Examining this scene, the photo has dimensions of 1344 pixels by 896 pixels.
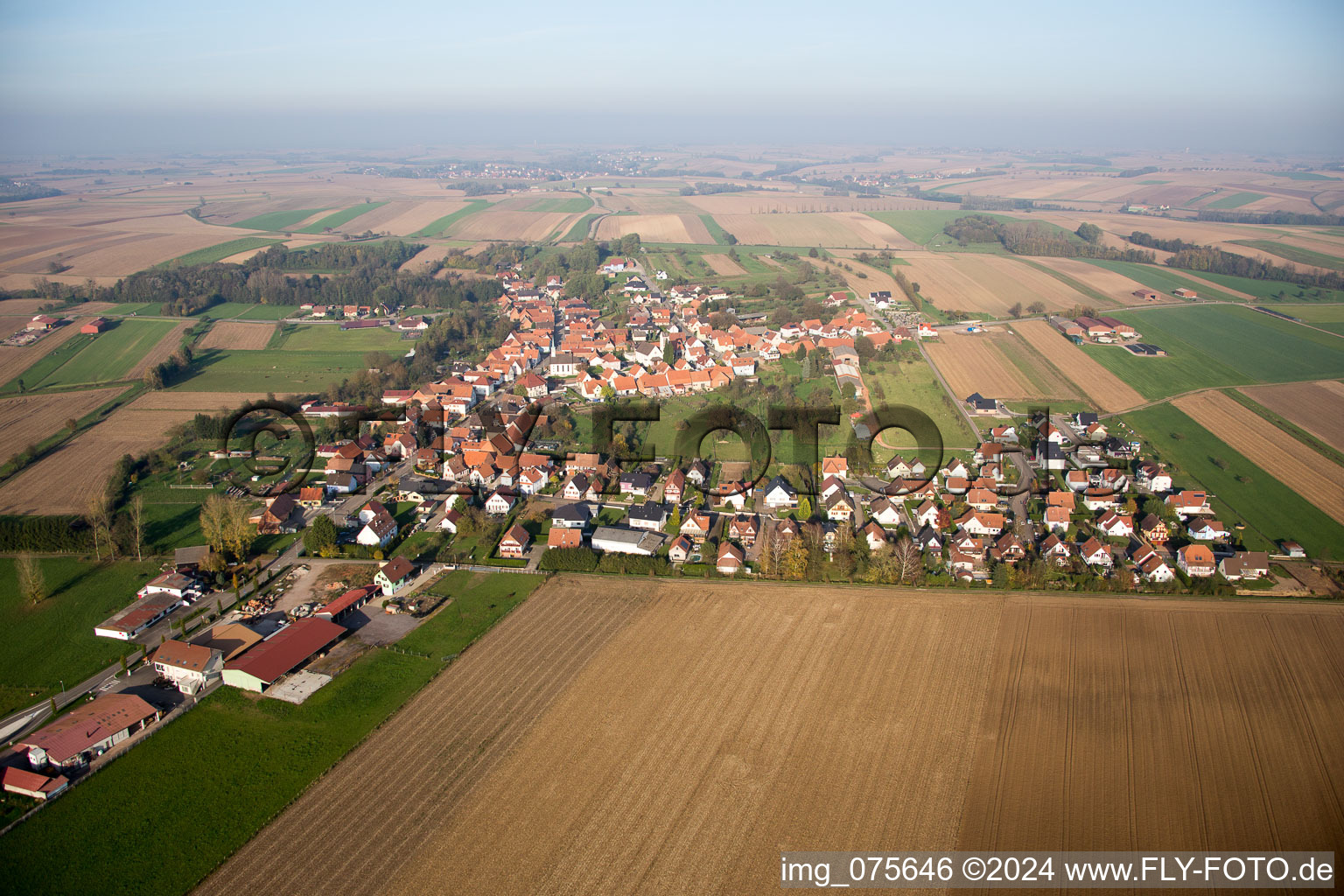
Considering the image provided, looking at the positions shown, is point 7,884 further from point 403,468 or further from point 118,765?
point 403,468

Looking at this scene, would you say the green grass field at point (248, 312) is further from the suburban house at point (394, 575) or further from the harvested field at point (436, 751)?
the harvested field at point (436, 751)

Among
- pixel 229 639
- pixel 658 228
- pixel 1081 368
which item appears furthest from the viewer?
pixel 658 228

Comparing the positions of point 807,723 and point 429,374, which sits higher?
point 429,374

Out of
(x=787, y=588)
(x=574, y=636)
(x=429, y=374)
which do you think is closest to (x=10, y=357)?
(x=429, y=374)

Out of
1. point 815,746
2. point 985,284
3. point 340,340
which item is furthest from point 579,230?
point 815,746

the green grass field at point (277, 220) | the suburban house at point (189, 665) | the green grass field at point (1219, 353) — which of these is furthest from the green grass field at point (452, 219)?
the suburban house at point (189, 665)

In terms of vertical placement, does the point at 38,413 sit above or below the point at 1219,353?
below

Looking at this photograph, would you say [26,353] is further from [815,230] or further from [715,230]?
[815,230]
